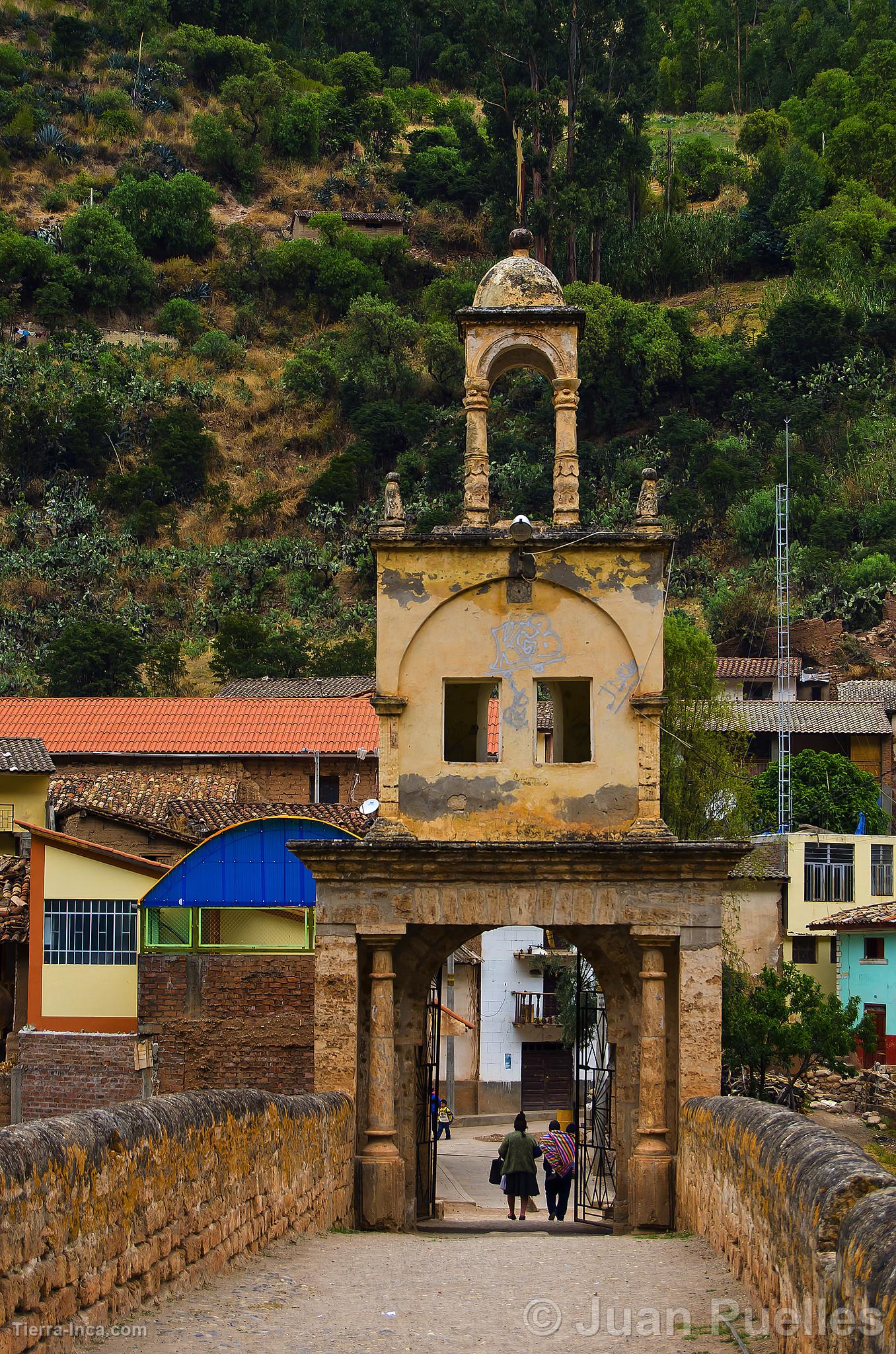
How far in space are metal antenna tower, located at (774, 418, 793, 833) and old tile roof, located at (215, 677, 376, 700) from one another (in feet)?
38.2

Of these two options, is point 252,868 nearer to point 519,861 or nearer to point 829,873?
point 519,861

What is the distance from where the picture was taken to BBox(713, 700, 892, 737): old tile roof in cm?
5831

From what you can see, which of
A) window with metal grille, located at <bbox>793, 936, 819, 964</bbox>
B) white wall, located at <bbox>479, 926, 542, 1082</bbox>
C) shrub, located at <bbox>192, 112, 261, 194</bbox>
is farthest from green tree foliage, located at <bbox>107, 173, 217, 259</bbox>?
window with metal grille, located at <bbox>793, 936, 819, 964</bbox>

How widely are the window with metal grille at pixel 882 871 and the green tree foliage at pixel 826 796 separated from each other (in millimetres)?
3997

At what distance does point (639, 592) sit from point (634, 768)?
6.11 ft

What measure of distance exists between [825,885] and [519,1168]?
2524 cm

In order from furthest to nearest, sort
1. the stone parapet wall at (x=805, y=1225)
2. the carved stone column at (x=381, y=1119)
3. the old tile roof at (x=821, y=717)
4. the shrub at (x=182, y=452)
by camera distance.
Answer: the shrub at (x=182, y=452)
the old tile roof at (x=821, y=717)
the carved stone column at (x=381, y=1119)
the stone parapet wall at (x=805, y=1225)

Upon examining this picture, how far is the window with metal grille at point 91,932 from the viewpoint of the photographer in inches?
1219

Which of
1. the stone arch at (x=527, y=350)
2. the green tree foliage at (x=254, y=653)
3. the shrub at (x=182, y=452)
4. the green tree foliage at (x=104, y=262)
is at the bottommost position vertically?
the stone arch at (x=527, y=350)

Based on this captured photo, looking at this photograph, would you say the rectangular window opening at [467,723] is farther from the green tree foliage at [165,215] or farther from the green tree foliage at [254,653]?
the green tree foliage at [165,215]

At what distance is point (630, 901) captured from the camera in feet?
63.7

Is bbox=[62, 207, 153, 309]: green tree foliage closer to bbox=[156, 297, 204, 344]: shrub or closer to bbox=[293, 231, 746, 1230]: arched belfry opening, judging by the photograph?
bbox=[156, 297, 204, 344]: shrub

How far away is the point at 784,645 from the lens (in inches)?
2675

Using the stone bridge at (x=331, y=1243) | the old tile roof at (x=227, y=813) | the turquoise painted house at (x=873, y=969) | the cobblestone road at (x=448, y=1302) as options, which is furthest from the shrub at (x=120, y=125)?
the cobblestone road at (x=448, y=1302)
